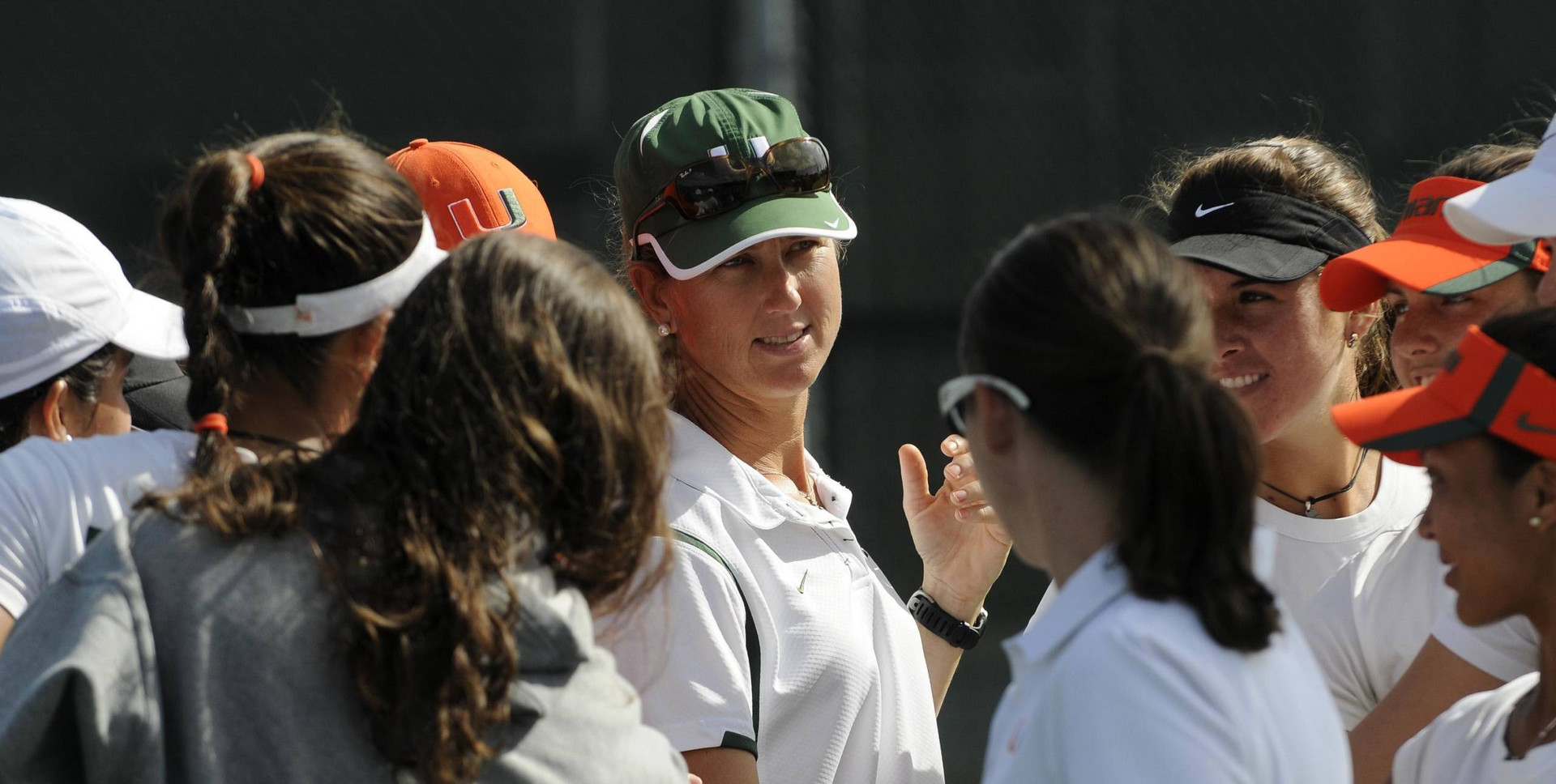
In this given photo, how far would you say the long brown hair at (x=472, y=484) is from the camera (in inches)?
47.3

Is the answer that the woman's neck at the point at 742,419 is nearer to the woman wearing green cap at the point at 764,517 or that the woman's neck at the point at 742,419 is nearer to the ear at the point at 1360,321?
the woman wearing green cap at the point at 764,517

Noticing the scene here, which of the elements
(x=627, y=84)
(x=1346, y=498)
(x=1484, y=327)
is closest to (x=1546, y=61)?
(x=627, y=84)

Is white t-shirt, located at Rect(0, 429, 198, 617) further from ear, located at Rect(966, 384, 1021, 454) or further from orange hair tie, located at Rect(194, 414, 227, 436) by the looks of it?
ear, located at Rect(966, 384, 1021, 454)

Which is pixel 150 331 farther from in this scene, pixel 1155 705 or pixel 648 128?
pixel 1155 705

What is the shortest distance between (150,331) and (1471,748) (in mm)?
1560

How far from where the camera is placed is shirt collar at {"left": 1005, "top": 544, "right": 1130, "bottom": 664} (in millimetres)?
1208

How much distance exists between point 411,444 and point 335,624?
0.15 m

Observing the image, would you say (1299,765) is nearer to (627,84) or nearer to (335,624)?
(335,624)

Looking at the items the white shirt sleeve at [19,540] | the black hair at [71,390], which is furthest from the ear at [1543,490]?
the black hair at [71,390]

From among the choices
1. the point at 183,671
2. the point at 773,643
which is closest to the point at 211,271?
the point at 183,671

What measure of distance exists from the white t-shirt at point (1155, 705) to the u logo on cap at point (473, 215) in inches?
54.1

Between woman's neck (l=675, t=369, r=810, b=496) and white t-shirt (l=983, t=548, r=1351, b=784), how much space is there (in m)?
0.99

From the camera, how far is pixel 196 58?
4.85 m

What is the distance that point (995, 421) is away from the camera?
4.30 feet
